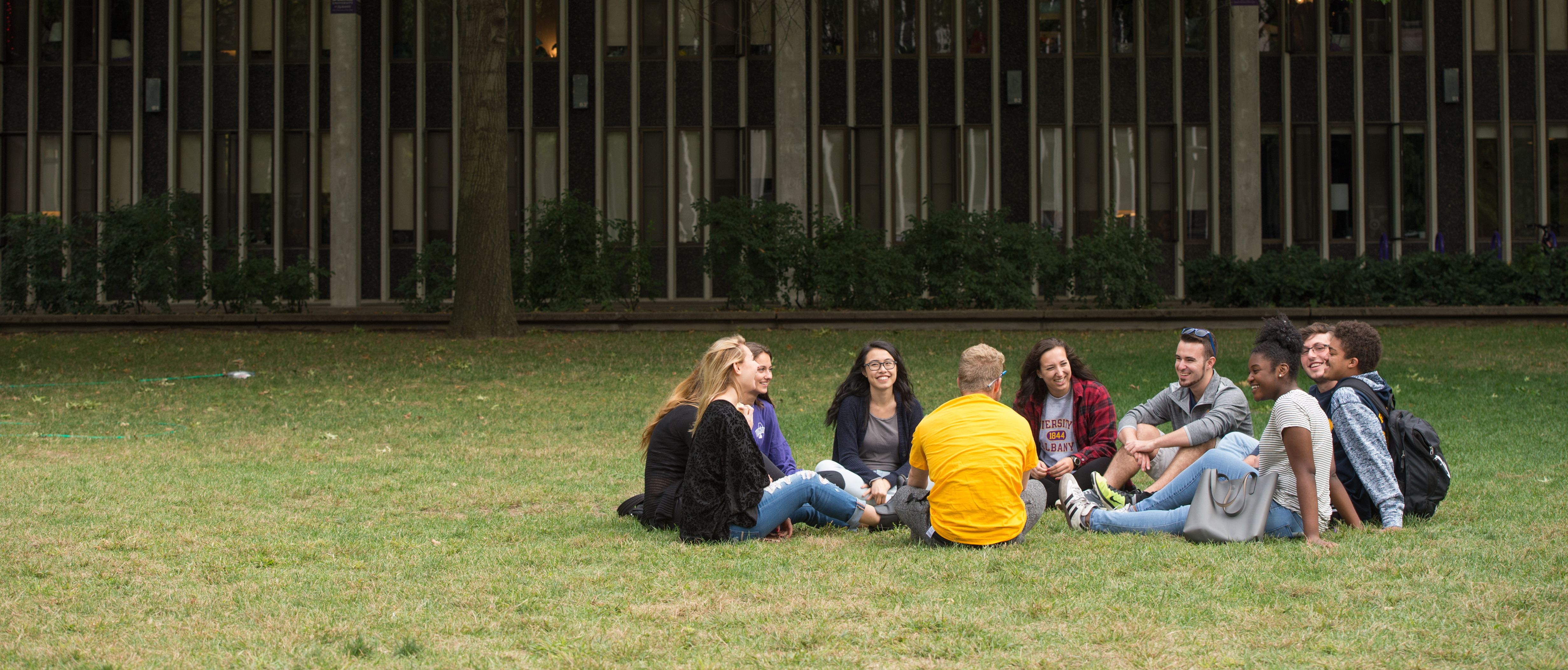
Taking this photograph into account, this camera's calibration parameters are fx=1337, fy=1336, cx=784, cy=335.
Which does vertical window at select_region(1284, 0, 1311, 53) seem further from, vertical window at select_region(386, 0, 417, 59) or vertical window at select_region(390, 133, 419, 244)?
vertical window at select_region(390, 133, 419, 244)

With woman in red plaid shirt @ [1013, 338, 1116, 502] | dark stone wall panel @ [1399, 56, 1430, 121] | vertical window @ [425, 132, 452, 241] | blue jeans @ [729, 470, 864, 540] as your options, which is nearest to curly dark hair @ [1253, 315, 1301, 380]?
woman in red plaid shirt @ [1013, 338, 1116, 502]

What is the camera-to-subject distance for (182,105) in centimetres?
2741

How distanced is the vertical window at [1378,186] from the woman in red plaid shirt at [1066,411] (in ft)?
72.1

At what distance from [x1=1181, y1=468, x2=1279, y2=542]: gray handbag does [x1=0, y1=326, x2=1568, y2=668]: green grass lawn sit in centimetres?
13

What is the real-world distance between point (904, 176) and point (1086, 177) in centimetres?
368

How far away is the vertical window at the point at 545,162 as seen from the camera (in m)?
27.2

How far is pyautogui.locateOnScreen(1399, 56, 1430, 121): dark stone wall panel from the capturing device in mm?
26891

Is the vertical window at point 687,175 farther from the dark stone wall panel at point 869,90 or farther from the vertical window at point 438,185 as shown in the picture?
the dark stone wall panel at point 869,90

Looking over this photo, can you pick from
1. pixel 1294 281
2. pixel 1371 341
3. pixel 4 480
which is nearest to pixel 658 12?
pixel 1294 281

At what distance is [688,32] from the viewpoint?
26969 millimetres

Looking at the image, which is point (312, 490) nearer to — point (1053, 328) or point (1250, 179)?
point (1053, 328)

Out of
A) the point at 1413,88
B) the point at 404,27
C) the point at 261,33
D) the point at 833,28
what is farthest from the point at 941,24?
the point at 261,33

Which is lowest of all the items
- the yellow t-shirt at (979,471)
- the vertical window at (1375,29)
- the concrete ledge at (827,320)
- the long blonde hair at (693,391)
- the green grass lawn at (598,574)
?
the green grass lawn at (598,574)

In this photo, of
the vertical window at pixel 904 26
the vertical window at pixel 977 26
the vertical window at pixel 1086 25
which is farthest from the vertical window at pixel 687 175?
the vertical window at pixel 1086 25
